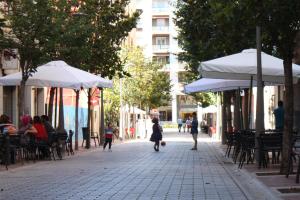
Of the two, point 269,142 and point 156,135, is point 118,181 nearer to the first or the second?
point 269,142

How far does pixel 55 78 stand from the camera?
73.5ft

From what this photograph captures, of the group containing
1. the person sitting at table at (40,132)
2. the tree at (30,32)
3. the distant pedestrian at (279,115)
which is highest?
the tree at (30,32)

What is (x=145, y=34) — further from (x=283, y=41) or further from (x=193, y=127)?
(x=283, y=41)

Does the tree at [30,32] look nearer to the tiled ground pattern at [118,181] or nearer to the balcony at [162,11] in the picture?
the tiled ground pattern at [118,181]

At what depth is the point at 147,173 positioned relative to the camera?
17.1 metres

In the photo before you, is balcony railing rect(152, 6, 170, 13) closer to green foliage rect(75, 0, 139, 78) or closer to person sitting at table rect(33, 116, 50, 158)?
green foliage rect(75, 0, 139, 78)

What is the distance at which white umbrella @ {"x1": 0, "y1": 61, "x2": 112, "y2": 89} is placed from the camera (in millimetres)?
22375

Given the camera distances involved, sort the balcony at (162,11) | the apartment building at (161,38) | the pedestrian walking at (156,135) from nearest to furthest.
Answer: the pedestrian walking at (156,135) → the apartment building at (161,38) → the balcony at (162,11)

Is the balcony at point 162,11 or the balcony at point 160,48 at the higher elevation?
the balcony at point 162,11

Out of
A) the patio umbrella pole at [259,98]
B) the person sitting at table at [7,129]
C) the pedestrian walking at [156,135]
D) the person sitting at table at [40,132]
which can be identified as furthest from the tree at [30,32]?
the pedestrian walking at [156,135]

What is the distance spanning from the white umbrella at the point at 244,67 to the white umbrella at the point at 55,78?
5213 mm

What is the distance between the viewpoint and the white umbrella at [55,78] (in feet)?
73.4

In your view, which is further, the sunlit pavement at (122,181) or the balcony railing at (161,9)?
the balcony railing at (161,9)

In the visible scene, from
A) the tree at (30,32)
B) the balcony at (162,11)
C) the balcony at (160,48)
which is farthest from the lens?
the balcony at (162,11)
